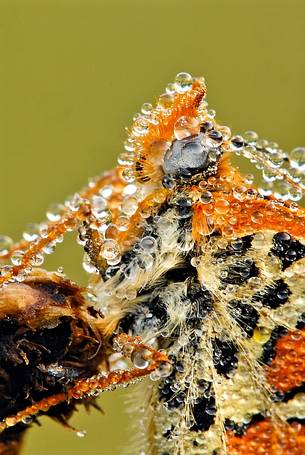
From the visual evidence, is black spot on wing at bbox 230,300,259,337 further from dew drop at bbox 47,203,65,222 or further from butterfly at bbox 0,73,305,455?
dew drop at bbox 47,203,65,222

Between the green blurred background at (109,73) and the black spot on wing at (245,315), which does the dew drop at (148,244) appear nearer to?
the black spot on wing at (245,315)

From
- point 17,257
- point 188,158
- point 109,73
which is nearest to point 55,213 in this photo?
point 17,257

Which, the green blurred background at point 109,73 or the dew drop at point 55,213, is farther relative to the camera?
the green blurred background at point 109,73

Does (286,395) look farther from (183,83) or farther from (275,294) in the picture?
(183,83)

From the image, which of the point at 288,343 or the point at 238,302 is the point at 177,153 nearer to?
the point at 238,302

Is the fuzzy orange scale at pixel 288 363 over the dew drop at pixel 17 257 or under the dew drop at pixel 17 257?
under

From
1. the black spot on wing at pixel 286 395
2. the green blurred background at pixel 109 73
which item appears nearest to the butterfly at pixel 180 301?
the black spot on wing at pixel 286 395

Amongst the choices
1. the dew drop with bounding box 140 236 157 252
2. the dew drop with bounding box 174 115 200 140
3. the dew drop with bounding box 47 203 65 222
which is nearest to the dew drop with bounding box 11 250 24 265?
the dew drop with bounding box 47 203 65 222
